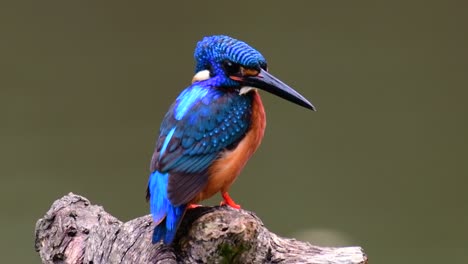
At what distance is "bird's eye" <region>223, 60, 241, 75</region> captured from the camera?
1.56 meters

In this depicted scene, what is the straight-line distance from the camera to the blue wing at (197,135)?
1.48m

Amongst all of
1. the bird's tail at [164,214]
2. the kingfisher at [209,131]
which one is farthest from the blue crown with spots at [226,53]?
the bird's tail at [164,214]

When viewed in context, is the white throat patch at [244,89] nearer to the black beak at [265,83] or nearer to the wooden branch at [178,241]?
the black beak at [265,83]

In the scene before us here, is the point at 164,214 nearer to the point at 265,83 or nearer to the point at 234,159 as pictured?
the point at 234,159

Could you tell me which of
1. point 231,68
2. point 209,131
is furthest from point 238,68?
point 209,131

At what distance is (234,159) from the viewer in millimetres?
1538

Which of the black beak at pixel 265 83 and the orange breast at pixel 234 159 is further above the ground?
the black beak at pixel 265 83

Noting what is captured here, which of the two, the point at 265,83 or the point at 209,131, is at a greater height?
the point at 265,83

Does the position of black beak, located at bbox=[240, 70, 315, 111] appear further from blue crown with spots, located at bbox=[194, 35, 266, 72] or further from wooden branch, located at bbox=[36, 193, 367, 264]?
wooden branch, located at bbox=[36, 193, 367, 264]

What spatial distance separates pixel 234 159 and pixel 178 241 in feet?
0.68

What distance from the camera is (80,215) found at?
1.75 m

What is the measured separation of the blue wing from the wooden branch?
77 millimetres

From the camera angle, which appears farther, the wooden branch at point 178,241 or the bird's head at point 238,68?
the bird's head at point 238,68

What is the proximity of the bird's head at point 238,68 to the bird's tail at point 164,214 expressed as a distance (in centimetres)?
26
